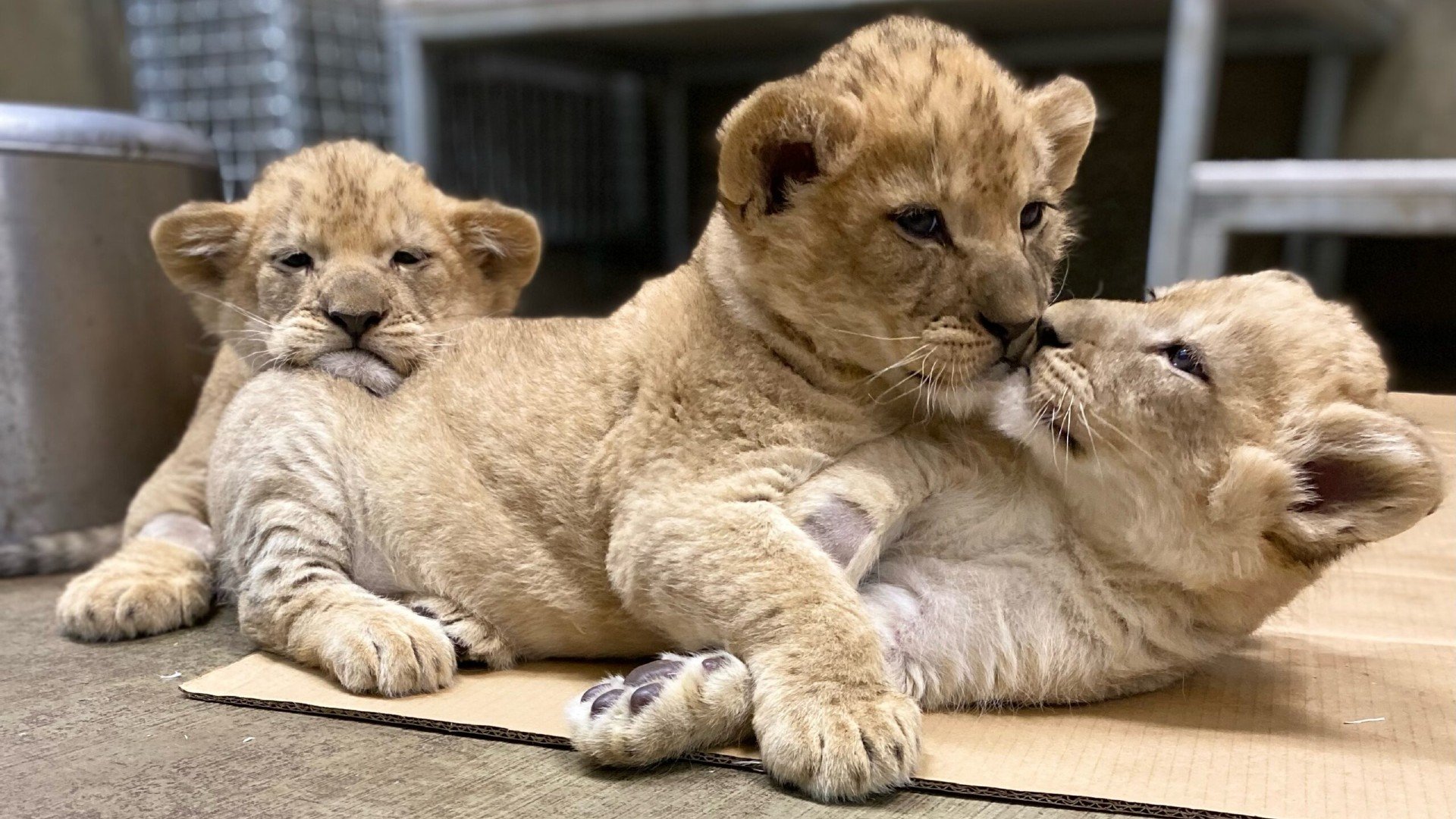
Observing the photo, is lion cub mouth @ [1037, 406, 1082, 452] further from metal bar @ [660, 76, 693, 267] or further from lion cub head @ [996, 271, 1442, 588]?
metal bar @ [660, 76, 693, 267]

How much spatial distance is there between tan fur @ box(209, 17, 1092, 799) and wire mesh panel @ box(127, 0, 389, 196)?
2257 mm

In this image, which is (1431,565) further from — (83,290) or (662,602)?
(83,290)

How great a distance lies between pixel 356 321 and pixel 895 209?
1.14 m

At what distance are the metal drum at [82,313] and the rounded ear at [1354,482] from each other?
2.78 m

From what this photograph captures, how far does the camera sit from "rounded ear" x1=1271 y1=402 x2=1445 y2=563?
151 centimetres

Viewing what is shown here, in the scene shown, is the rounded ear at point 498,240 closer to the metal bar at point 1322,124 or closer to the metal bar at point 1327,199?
the metal bar at point 1327,199

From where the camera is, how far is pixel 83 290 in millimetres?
2883

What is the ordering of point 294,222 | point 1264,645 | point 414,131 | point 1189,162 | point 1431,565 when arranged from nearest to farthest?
point 1264,645, point 294,222, point 1431,565, point 1189,162, point 414,131

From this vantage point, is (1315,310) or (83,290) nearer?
(1315,310)

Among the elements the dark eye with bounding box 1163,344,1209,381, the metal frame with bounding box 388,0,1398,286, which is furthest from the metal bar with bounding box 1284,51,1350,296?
the dark eye with bounding box 1163,344,1209,381

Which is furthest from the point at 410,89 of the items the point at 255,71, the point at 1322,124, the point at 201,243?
the point at 1322,124

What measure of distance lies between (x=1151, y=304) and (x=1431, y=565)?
130 cm

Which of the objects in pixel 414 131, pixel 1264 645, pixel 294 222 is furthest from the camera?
pixel 414 131

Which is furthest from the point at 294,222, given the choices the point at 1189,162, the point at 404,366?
the point at 1189,162
